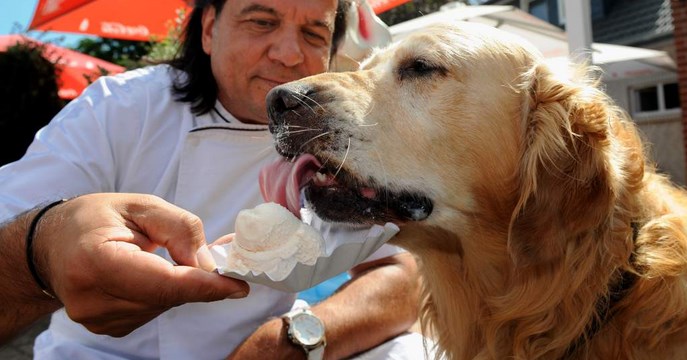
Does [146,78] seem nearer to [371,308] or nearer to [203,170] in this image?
[203,170]

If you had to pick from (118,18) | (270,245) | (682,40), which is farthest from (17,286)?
(682,40)

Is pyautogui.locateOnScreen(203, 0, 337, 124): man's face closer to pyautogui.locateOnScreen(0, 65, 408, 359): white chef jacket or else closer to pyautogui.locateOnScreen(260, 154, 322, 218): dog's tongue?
pyautogui.locateOnScreen(0, 65, 408, 359): white chef jacket

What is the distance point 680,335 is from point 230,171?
64.0 inches

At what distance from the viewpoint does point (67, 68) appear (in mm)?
8086

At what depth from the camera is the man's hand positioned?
1399 mm

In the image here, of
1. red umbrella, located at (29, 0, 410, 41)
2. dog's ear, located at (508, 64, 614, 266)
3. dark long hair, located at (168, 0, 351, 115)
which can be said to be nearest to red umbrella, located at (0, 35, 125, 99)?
red umbrella, located at (29, 0, 410, 41)

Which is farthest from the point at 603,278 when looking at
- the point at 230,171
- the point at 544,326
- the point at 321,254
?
the point at 230,171

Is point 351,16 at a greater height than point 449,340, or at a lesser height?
greater

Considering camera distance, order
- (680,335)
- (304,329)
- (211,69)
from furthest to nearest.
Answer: (211,69)
(304,329)
(680,335)

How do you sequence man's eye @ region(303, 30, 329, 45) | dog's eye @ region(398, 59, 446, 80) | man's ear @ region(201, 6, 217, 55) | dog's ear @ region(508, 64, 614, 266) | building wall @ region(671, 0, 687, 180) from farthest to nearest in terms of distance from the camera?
building wall @ region(671, 0, 687, 180) → man's ear @ region(201, 6, 217, 55) → man's eye @ region(303, 30, 329, 45) → dog's eye @ region(398, 59, 446, 80) → dog's ear @ region(508, 64, 614, 266)

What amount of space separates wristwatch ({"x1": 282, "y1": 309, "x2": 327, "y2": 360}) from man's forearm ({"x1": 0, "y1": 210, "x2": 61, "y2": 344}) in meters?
0.77

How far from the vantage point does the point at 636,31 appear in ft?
52.0

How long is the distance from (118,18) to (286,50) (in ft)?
14.7

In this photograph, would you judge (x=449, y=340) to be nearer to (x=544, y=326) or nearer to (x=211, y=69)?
(x=544, y=326)
